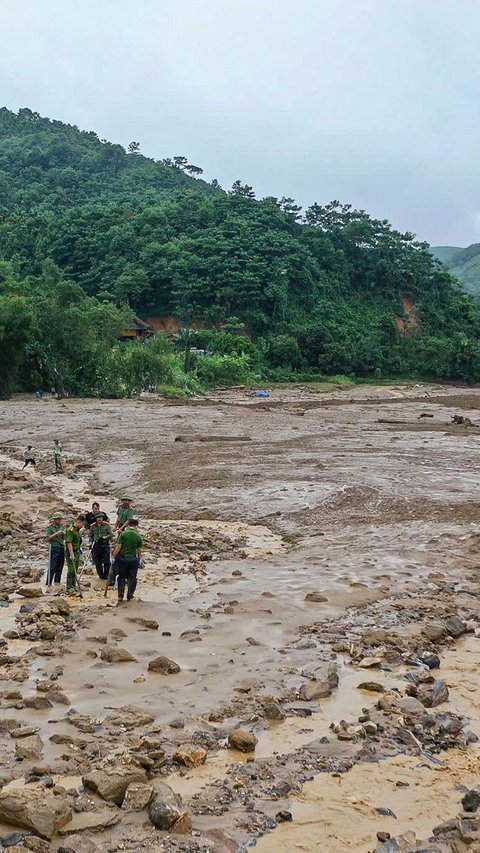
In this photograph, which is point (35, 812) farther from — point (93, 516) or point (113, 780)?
point (93, 516)

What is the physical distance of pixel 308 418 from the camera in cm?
4453

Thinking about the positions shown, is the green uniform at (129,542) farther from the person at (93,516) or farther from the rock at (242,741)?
the rock at (242,741)

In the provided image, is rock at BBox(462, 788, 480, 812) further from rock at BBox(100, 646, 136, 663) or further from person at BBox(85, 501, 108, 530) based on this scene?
person at BBox(85, 501, 108, 530)

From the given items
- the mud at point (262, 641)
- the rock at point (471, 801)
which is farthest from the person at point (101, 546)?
the rock at point (471, 801)

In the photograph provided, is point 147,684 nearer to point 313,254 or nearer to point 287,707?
point 287,707

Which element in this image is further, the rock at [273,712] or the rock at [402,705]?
the rock at [402,705]

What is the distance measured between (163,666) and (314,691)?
1.77 metres

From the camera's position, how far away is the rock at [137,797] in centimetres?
579

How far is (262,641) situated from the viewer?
9.95m

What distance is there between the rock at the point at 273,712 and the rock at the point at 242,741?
25.4 inches

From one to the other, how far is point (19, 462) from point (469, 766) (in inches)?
952

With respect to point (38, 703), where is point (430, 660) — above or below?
below

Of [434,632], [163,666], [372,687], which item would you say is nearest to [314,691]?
[372,687]

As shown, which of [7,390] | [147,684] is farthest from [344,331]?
[147,684]
